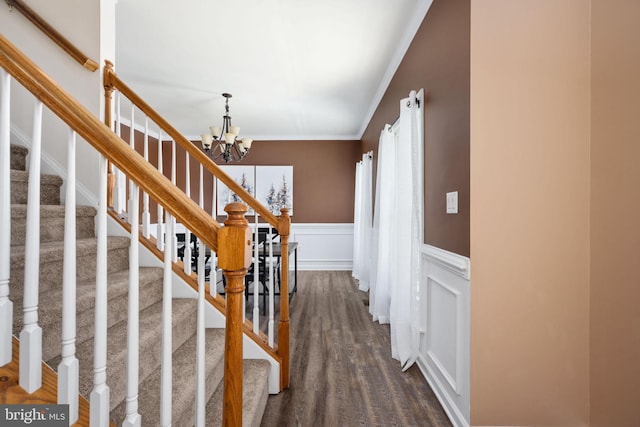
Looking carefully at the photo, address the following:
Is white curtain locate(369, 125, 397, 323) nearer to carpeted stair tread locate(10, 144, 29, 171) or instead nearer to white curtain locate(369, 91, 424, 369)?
white curtain locate(369, 91, 424, 369)

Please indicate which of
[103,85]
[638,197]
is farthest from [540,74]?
[103,85]

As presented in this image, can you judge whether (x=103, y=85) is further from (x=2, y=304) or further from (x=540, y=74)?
(x=540, y=74)

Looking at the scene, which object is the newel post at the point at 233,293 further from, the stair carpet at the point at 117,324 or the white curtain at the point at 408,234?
the white curtain at the point at 408,234

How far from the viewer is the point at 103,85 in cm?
212

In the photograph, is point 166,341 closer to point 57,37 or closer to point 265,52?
point 57,37

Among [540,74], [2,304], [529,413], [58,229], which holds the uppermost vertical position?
[540,74]

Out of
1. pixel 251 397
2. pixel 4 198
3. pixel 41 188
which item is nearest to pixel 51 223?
pixel 41 188

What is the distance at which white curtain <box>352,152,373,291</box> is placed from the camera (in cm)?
450

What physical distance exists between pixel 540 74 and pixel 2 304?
7.72 ft

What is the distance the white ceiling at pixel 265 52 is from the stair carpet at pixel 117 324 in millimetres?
1554

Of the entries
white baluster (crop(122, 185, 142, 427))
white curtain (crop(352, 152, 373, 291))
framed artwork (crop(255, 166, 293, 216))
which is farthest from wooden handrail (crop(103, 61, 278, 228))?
framed artwork (crop(255, 166, 293, 216))

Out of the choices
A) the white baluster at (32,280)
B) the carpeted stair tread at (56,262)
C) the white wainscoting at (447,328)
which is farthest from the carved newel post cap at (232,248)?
the white wainscoting at (447,328)

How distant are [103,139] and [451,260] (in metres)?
1.71

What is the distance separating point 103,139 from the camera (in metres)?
0.86
